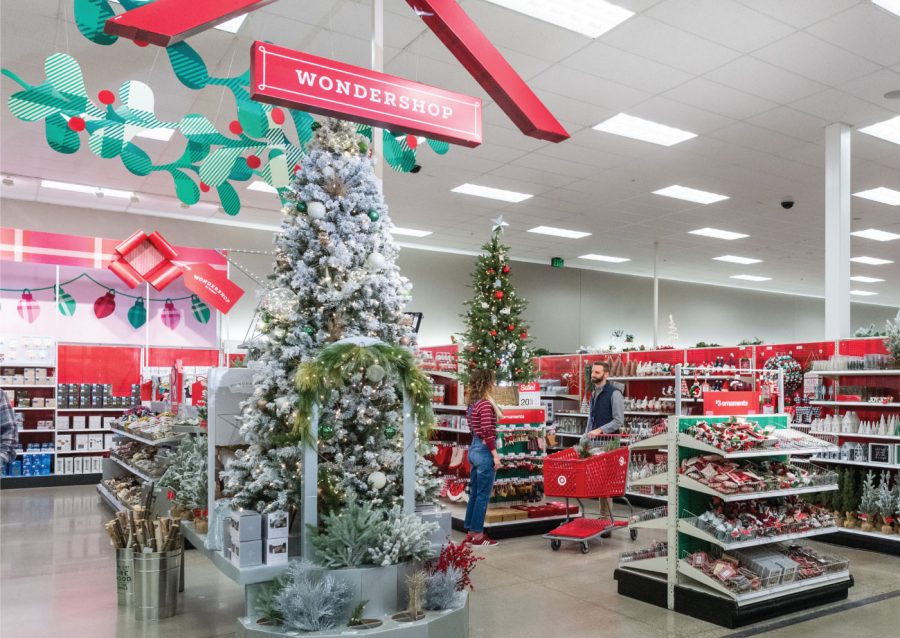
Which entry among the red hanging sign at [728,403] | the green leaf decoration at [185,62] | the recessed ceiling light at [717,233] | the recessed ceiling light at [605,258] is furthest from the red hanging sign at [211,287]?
the recessed ceiling light at [605,258]

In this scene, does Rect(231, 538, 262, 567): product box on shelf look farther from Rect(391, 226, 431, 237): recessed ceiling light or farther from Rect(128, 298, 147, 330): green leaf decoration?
Rect(391, 226, 431, 237): recessed ceiling light

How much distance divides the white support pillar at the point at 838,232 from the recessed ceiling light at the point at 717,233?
5.89 metres

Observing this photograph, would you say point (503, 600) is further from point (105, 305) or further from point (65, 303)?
Answer: point (65, 303)

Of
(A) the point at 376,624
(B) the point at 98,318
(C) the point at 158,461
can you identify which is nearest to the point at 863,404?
(A) the point at 376,624

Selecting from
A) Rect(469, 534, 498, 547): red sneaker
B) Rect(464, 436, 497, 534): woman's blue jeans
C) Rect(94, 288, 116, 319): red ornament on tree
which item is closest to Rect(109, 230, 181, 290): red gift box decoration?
Rect(94, 288, 116, 319): red ornament on tree

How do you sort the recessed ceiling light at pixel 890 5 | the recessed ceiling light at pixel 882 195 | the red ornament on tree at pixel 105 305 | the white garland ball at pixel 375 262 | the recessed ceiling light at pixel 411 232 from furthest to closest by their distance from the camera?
the recessed ceiling light at pixel 411 232 < the red ornament on tree at pixel 105 305 < the recessed ceiling light at pixel 882 195 < the recessed ceiling light at pixel 890 5 < the white garland ball at pixel 375 262

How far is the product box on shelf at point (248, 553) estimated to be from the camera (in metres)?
4.12

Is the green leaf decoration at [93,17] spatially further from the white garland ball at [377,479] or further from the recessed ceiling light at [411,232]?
the recessed ceiling light at [411,232]

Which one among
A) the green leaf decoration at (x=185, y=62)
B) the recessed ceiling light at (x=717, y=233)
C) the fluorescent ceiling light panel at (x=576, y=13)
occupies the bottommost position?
the green leaf decoration at (x=185, y=62)

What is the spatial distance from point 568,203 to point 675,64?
5.38 metres

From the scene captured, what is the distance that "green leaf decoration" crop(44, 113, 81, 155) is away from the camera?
15.4 feet

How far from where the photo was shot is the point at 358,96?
372 cm

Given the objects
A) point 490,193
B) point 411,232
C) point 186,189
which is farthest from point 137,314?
point 186,189

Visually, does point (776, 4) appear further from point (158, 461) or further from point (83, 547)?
point (83, 547)
